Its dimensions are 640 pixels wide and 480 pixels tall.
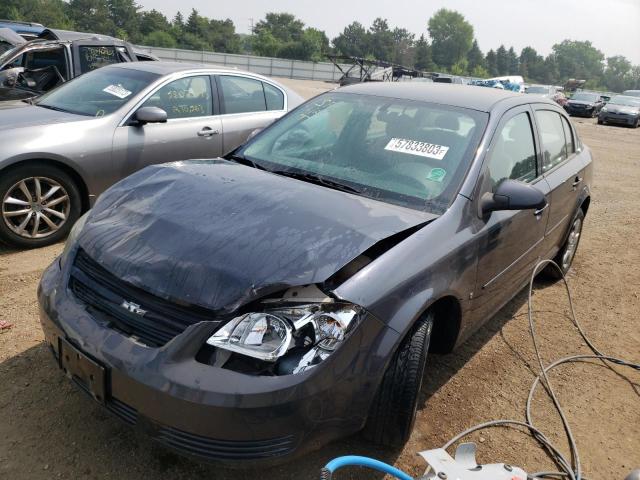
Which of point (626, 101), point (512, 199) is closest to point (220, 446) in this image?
point (512, 199)

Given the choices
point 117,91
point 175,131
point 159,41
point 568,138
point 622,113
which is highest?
point 568,138

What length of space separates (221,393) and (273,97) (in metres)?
4.76

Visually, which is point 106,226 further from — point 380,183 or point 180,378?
point 380,183

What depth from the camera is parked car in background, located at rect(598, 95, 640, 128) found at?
23906 millimetres

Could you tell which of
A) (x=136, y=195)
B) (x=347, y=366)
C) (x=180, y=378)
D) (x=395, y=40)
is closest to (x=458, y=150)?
(x=347, y=366)

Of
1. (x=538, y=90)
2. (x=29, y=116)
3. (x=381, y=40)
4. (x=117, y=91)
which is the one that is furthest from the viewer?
(x=381, y=40)

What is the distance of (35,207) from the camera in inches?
164

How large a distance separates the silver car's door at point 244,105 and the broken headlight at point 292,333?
3.57 metres

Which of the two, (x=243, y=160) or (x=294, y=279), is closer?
(x=294, y=279)

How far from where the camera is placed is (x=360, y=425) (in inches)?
82.3

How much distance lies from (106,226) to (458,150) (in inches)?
71.5

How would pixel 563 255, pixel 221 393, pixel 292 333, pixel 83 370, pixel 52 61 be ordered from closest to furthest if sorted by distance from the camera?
1. pixel 221 393
2. pixel 292 333
3. pixel 83 370
4. pixel 563 255
5. pixel 52 61

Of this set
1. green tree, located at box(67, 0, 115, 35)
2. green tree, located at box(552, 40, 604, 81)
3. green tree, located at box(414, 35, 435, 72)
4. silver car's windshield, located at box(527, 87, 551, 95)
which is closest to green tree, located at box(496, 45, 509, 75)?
green tree, located at box(552, 40, 604, 81)

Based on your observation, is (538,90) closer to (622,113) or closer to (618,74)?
(622,113)
